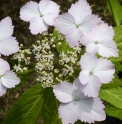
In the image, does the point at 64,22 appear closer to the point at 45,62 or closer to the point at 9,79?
the point at 45,62

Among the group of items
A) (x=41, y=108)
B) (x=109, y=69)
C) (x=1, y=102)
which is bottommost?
(x=1, y=102)

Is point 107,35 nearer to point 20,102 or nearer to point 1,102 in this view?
point 20,102

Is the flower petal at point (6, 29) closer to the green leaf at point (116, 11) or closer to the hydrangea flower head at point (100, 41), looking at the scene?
the hydrangea flower head at point (100, 41)

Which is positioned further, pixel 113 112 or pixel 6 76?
pixel 113 112

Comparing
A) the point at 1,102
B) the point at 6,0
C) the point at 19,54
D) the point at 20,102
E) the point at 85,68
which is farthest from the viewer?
the point at 6,0

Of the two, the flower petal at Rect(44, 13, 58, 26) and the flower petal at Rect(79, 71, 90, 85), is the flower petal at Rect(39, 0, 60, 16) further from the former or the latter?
the flower petal at Rect(79, 71, 90, 85)

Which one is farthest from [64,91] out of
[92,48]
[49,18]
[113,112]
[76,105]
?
[113,112]

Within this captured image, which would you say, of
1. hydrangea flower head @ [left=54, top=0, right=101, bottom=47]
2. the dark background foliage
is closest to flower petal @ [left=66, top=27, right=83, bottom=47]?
hydrangea flower head @ [left=54, top=0, right=101, bottom=47]

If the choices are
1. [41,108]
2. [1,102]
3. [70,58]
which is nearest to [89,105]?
[70,58]
